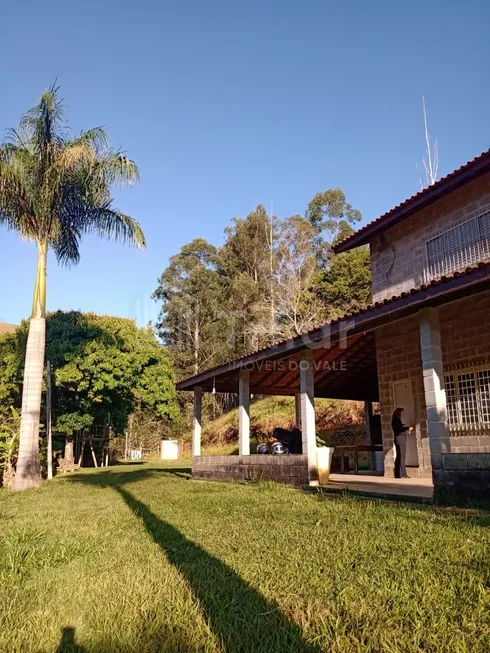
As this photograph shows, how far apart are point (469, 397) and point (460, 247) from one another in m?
3.44

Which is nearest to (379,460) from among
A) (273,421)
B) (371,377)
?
(371,377)

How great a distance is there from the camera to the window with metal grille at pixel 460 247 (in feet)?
33.8

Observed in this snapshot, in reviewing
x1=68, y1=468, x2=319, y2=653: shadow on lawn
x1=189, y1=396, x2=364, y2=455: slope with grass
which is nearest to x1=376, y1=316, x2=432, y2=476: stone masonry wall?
x1=68, y1=468, x2=319, y2=653: shadow on lawn

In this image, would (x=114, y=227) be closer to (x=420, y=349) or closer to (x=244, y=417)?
(x=244, y=417)

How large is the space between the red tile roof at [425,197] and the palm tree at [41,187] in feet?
22.6

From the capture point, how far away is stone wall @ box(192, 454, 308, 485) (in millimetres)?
9944

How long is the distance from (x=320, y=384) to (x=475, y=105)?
1301 cm

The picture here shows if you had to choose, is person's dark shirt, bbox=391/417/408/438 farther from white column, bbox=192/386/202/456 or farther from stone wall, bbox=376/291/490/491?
white column, bbox=192/386/202/456

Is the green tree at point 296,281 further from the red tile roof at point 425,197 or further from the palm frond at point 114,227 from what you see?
the palm frond at point 114,227

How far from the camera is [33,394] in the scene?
13328mm

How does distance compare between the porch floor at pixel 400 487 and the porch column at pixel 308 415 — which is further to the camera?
the porch column at pixel 308 415

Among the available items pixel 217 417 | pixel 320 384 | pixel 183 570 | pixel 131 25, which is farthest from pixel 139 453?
pixel 183 570

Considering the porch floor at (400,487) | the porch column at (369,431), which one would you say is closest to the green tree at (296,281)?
the porch column at (369,431)

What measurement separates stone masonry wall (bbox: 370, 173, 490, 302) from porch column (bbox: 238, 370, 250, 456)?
4.29 metres
